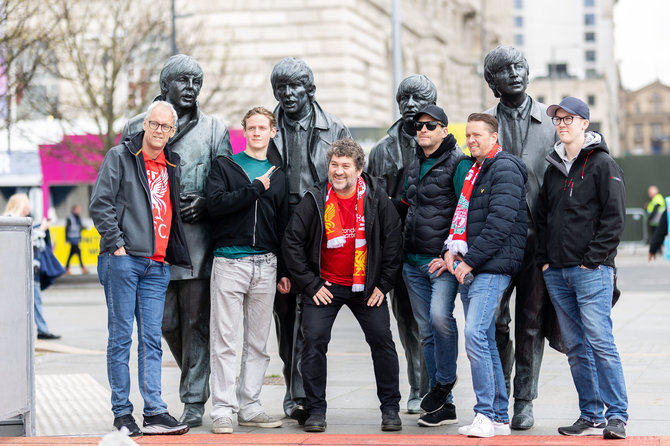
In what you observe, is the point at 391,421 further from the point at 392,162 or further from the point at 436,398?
the point at 392,162

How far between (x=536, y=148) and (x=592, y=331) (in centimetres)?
132

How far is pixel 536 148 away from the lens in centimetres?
692

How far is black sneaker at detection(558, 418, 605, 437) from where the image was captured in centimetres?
639

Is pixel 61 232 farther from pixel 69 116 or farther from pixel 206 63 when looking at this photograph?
pixel 206 63

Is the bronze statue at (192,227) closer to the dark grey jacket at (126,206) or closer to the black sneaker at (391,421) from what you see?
the dark grey jacket at (126,206)

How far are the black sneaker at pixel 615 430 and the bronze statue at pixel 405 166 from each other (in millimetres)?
1578

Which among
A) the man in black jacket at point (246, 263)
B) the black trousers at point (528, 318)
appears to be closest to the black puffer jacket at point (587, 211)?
the black trousers at point (528, 318)

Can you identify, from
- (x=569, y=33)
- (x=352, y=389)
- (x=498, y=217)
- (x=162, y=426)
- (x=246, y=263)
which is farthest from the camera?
(x=569, y=33)

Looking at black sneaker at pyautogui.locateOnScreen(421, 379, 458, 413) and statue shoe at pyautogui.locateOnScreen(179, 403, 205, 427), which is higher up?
black sneaker at pyautogui.locateOnScreen(421, 379, 458, 413)

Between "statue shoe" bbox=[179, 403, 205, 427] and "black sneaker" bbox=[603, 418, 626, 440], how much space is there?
2.63 meters

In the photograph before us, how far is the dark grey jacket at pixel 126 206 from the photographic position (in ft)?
21.1

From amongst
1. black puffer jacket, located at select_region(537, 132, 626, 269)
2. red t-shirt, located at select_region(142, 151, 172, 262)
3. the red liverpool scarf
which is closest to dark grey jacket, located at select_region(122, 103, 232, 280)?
red t-shirt, located at select_region(142, 151, 172, 262)

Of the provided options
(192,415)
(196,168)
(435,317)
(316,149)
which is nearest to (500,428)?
(435,317)

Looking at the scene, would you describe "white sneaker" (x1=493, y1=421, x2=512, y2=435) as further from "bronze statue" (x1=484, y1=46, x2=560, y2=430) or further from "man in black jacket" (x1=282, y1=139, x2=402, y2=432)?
"man in black jacket" (x1=282, y1=139, x2=402, y2=432)
